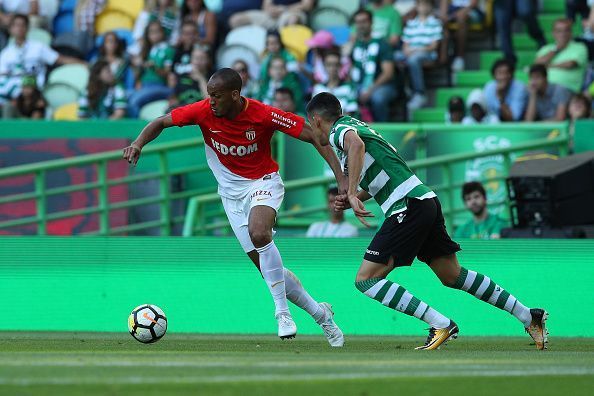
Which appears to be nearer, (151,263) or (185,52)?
(151,263)

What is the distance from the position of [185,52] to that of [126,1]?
2.60 metres

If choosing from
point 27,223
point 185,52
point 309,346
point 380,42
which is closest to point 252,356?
point 309,346

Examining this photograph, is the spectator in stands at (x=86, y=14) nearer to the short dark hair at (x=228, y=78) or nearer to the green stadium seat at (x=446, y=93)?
the green stadium seat at (x=446, y=93)

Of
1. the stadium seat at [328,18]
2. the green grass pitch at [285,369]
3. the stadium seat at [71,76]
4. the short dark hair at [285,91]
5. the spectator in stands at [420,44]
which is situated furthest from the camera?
the stadium seat at [328,18]

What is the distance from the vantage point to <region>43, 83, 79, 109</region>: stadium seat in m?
19.0

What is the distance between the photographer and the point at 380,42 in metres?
17.2

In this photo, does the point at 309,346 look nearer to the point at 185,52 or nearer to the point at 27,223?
the point at 27,223

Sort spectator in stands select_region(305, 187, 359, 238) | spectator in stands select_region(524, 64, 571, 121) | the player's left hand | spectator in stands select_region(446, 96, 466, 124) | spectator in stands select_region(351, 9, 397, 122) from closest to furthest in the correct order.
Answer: the player's left hand, spectator in stands select_region(305, 187, 359, 238), spectator in stands select_region(524, 64, 571, 121), spectator in stands select_region(446, 96, 466, 124), spectator in stands select_region(351, 9, 397, 122)

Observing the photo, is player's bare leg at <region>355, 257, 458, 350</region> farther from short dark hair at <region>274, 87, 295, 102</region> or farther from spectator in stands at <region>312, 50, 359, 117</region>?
spectator in stands at <region>312, 50, 359, 117</region>

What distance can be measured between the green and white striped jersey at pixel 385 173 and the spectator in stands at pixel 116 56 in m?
9.04

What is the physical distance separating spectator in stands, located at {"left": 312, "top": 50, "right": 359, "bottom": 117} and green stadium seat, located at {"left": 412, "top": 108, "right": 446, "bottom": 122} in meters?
1.17

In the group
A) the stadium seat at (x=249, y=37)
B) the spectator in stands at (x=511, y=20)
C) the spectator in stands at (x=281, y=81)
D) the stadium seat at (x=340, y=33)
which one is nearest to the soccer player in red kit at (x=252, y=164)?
the spectator in stands at (x=281, y=81)

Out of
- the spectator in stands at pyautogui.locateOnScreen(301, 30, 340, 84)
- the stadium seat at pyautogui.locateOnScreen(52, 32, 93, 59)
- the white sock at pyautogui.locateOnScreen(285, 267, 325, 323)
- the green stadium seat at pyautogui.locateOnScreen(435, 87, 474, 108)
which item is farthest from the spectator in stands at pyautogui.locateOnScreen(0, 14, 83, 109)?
the white sock at pyautogui.locateOnScreen(285, 267, 325, 323)

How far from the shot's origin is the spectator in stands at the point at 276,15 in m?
19.1
